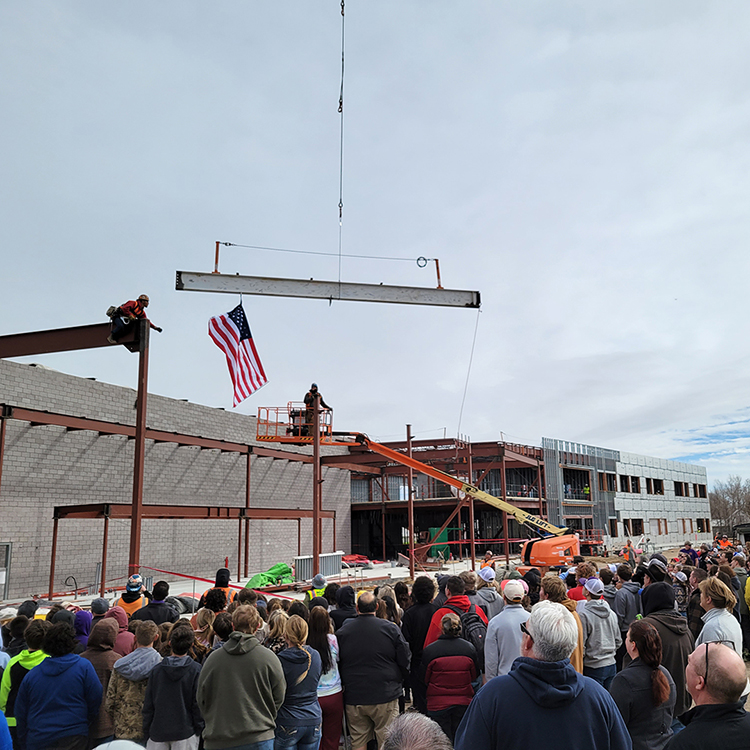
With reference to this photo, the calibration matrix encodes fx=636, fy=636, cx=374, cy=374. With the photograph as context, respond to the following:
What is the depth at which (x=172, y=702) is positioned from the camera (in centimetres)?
503

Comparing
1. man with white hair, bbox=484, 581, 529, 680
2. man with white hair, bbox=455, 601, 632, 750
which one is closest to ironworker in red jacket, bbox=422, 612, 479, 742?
man with white hair, bbox=484, 581, 529, 680

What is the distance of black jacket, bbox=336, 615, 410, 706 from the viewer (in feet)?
19.3

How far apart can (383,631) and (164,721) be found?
2.02 metres

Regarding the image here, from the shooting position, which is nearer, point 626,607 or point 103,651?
point 103,651

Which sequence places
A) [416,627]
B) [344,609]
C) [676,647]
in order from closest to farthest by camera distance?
[676,647]
[416,627]
[344,609]

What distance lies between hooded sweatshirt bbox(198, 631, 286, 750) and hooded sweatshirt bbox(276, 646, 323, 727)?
271 millimetres

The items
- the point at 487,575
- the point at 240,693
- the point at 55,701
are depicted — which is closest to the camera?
the point at 240,693

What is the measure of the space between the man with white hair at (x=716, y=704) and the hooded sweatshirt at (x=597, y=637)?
12.1 feet

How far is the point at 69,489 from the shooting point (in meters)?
23.0

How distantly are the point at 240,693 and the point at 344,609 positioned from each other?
2577 millimetres

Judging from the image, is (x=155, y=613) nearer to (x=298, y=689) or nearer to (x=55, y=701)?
(x=55, y=701)

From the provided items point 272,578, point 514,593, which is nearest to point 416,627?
point 514,593

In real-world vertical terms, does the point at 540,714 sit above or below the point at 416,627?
above

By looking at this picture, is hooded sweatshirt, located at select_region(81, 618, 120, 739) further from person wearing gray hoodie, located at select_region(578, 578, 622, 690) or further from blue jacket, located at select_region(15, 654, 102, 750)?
person wearing gray hoodie, located at select_region(578, 578, 622, 690)
